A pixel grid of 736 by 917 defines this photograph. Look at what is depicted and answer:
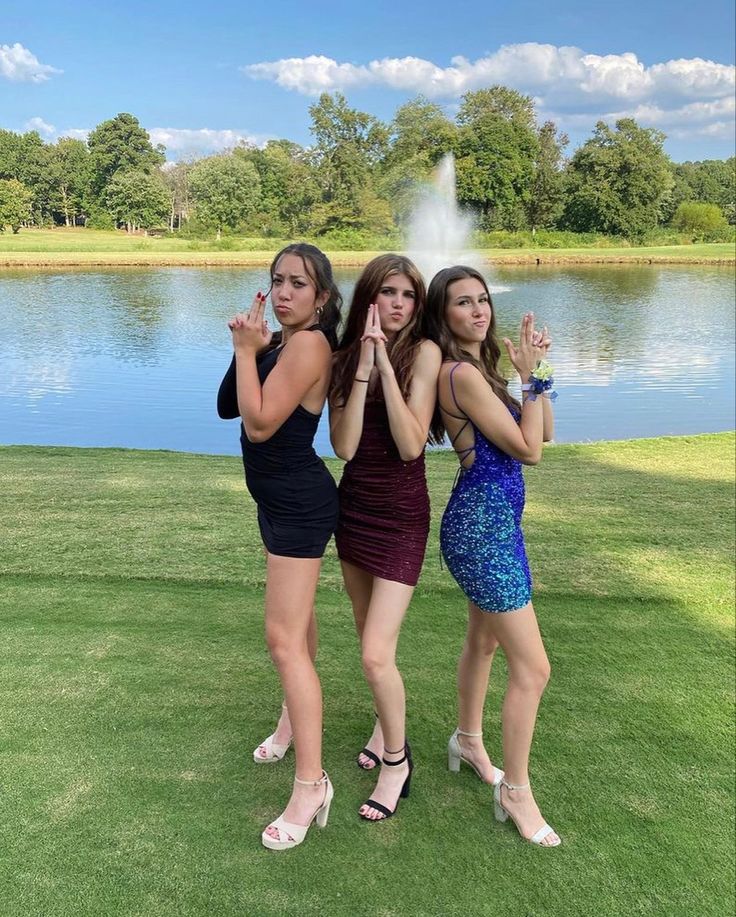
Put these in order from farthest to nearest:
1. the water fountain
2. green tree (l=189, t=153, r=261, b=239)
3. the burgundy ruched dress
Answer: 1. green tree (l=189, t=153, r=261, b=239)
2. the water fountain
3. the burgundy ruched dress

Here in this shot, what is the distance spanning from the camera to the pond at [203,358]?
11727 mm

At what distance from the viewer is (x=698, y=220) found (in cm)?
6838

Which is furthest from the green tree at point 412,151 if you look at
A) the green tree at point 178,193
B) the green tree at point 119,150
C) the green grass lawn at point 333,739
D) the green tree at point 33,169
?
the green grass lawn at point 333,739

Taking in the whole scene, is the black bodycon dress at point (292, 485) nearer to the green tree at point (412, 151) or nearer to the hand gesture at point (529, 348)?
the hand gesture at point (529, 348)

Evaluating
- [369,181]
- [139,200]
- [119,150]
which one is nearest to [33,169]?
[119,150]

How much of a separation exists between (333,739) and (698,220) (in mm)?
75281

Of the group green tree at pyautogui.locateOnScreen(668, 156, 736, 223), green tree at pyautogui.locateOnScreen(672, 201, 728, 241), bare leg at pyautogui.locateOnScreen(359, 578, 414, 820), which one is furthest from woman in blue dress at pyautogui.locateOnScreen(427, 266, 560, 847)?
green tree at pyautogui.locateOnScreen(668, 156, 736, 223)

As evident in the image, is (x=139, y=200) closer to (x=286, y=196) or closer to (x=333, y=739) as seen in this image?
(x=286, y=196)

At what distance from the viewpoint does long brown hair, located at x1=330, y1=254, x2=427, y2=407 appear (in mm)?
2395

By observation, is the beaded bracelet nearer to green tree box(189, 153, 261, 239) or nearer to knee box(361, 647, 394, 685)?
knee box(361, 647, 394, 685)

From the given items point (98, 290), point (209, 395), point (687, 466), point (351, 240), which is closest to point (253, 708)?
point (687, 466)

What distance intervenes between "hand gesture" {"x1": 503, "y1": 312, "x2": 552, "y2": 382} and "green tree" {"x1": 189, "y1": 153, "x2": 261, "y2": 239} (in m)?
57.2

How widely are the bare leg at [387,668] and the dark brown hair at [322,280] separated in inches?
33.2

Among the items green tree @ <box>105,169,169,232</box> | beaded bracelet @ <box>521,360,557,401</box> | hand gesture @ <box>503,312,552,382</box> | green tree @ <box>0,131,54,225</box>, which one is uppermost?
green tree @ <box>0,131,54,225</box>
